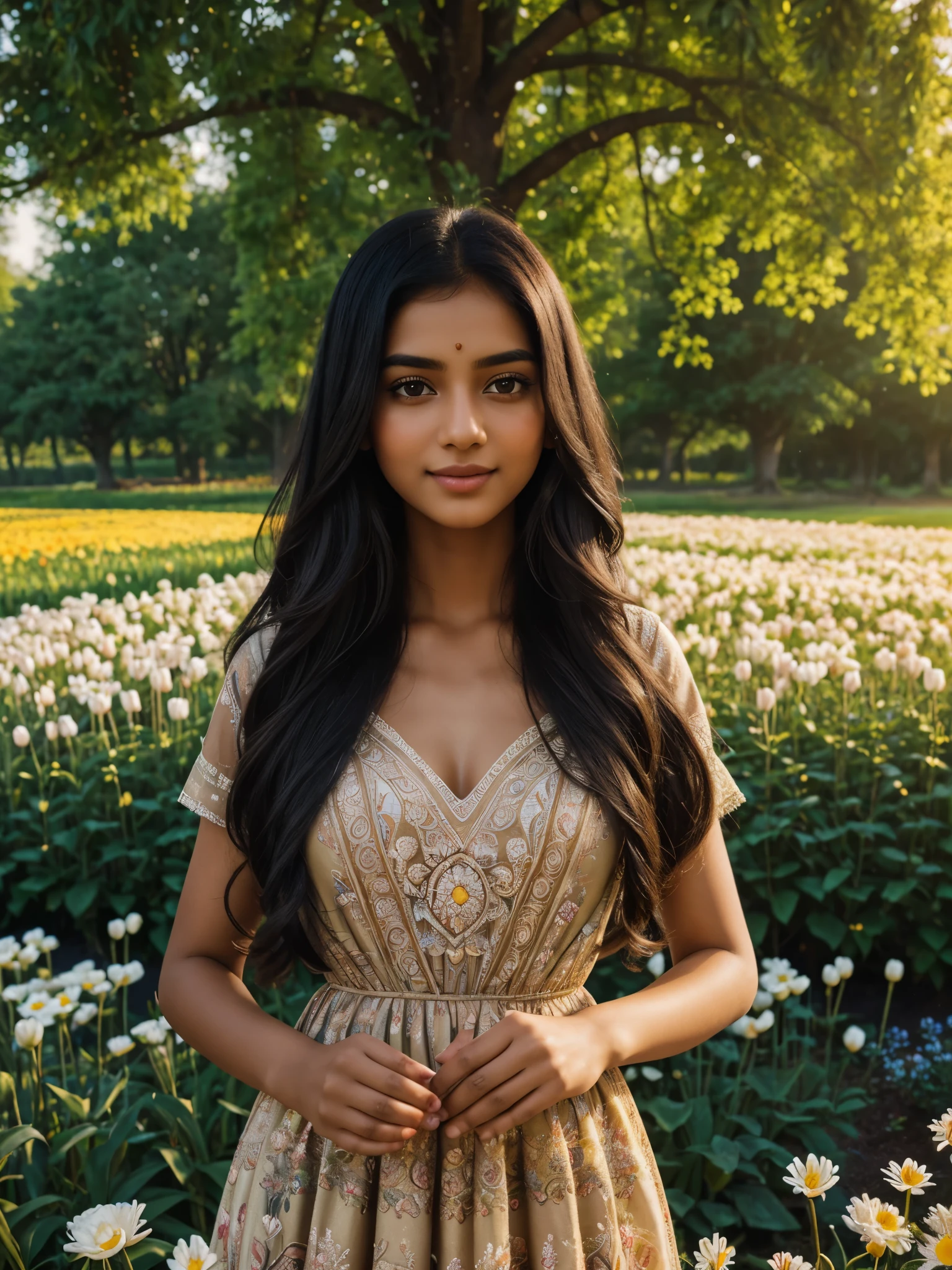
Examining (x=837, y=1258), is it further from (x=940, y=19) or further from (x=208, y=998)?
(x=940, y=19)

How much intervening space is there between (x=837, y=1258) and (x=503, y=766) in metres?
1.73

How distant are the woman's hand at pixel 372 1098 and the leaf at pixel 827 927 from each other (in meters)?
2.85

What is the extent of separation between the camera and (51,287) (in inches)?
353

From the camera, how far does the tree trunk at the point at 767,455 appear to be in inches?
1181

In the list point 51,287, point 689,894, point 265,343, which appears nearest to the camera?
point 689,894

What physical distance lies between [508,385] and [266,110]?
8815 millimetres

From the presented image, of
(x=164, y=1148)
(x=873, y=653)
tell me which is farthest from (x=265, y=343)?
(x=164, y=1148)

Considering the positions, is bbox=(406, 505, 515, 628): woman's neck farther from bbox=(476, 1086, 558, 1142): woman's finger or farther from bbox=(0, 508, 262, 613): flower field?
bbox=(0, 508, 262, 613): flower field

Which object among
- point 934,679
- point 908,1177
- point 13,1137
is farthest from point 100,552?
point 908,1177

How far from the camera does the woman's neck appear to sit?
1.73 meters

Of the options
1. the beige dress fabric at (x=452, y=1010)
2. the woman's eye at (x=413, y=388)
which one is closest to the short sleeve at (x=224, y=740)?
the beige dress fabric at (x=452, y=1010)

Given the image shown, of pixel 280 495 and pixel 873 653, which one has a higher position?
pixel 280 495

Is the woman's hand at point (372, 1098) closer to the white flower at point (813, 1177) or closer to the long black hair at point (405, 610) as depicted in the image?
the long black hair at point (405, 610)

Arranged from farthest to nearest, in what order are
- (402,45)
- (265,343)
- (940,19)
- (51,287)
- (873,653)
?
(265,343) → (51,287) → (402,45) → (940,19) → (873,653)
